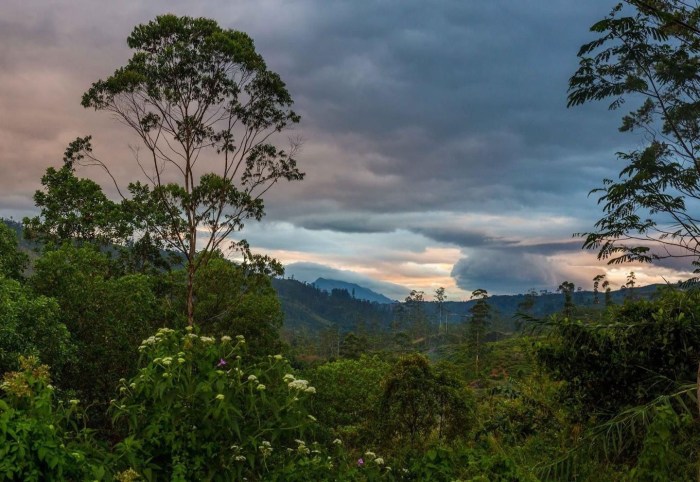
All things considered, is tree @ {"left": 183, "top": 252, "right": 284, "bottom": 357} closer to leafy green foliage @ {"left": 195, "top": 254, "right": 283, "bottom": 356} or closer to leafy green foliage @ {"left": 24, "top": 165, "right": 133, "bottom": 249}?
leafy green foliage @ {"left": 195, "top": 254, "right": 283, "bottom": 356}

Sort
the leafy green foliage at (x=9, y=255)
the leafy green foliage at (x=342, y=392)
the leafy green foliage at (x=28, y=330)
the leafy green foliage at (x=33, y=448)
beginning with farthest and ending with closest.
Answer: the leafy green foliage at (x=342, y=392) → the leafy green foliage at (x=9, y=255) → the leafy green foliage at (x=28, y=330) → the leafy green foliage at (x=33, y=448)

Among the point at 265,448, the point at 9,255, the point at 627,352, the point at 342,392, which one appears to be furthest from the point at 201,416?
the point at 342,392

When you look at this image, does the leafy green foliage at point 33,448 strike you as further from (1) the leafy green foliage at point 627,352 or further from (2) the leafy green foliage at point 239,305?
(2) the leafy green foliage at point 239,305

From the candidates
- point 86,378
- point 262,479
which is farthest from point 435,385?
point 86,378

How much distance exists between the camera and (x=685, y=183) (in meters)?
12.7

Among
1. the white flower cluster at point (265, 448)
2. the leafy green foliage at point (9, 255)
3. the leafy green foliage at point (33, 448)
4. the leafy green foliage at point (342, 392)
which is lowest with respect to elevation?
the leafy green foliage at point (342, 392)

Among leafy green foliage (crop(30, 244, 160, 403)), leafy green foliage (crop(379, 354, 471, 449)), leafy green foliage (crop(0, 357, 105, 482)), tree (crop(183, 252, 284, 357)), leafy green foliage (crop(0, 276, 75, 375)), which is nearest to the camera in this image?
leafy green foliage (crop(0, 357, 105, 482))

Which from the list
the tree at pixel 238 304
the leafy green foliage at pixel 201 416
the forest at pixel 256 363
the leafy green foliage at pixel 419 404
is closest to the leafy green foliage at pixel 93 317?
the forest at pixel 256 363

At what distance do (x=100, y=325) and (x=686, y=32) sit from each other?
19312mm

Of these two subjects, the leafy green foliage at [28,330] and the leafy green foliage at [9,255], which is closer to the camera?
the leafy green foliage at [28,330]

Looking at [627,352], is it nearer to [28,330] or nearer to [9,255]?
[28,330]

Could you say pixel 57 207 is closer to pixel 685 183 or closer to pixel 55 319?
pixel 55 319

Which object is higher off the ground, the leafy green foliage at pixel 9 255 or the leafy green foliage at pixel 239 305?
the leafy green foliage at pixel 9 255

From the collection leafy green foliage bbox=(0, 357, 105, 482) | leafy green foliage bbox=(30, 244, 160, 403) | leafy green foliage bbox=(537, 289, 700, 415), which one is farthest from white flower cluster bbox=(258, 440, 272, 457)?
leafy green foliage bbox=(30, 244, 160, 403)
